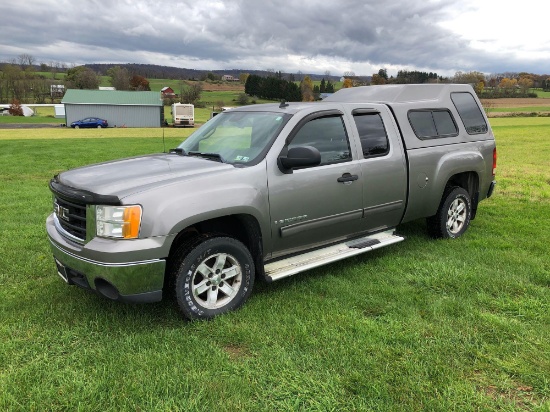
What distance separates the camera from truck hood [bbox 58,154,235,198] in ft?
11.3

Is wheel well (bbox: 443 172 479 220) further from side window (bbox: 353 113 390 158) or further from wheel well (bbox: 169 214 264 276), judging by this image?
wheel well (bbox: 169 214 264 276)

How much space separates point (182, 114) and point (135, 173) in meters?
49.8

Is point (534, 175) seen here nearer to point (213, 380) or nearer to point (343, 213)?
point (343, 213)

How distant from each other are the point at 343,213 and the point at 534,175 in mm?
9150

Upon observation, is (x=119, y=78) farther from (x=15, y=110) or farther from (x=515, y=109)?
(x=515, y=109)

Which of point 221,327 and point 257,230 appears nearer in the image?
point 221,327

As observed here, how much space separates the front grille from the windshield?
1333mm

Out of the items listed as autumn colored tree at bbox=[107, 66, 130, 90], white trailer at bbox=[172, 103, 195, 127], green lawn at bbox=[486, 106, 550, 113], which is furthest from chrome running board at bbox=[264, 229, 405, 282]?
autumn colored tree at bbox=[107, 66, 130, 90]

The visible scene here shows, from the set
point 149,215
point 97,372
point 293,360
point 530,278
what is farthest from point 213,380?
point 530,278

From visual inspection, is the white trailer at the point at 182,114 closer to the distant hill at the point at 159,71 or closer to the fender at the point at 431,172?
the fender at the point at 431,172

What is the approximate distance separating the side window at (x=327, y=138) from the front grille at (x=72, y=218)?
1947mm

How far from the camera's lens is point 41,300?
4059 mm

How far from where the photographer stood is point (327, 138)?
4.54m

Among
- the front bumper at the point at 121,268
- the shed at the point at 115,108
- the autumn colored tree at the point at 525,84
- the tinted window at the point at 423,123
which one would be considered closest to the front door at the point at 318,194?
the front bumper at the point at 121,268
